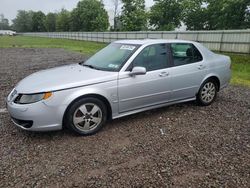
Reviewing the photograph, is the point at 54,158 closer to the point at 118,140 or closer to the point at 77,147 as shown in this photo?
the point at 77,147

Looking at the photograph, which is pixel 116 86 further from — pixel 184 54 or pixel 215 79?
pixel 215 79

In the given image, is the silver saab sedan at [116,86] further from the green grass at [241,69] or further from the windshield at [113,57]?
the green grass at [241,69]

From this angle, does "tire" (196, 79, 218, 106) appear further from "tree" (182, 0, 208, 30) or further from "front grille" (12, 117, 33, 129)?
"tree" (182, 0, 208, 30)

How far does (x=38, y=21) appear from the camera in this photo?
10550 cm

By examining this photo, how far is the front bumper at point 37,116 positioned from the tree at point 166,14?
4092cm

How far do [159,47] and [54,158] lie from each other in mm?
2810

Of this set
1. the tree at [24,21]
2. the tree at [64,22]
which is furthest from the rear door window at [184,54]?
the tree at [24,21]

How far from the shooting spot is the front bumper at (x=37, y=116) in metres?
3.62

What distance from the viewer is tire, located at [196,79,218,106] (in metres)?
5.36

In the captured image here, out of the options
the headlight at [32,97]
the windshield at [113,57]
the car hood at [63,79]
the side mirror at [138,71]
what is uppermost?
the windshield at [113,57]

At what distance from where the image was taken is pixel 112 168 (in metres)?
3.15

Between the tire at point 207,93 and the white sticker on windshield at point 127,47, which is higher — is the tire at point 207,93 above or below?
below

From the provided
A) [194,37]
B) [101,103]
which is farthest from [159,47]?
[194,37]

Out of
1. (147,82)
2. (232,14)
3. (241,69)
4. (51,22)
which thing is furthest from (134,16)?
(51,22)
